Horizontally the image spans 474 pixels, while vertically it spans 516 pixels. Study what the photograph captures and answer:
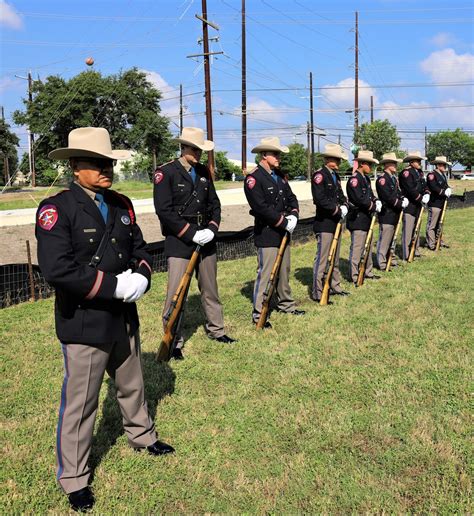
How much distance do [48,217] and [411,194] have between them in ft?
28.9

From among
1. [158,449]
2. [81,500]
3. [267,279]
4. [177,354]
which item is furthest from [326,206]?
[81,500]

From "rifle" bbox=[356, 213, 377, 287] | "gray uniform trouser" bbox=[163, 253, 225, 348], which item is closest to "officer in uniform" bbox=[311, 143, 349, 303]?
"rifle" bbox=[356, 213, 377, 287]

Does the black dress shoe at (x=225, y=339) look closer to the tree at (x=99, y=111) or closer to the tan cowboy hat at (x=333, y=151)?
the tan cowboy hat at (x=333, y=151)

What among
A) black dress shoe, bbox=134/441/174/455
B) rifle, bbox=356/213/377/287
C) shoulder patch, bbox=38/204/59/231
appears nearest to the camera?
shoulder patch, bbox=38/204/59/231

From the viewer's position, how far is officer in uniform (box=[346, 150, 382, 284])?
27.5ft

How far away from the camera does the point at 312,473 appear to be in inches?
126

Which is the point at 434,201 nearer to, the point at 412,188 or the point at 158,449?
the point at 412,188

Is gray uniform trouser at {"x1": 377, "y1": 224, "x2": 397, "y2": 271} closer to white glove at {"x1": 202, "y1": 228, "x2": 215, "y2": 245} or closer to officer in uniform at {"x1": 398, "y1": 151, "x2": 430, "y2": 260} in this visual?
officer in uniform at {"x1": 398, "y1": 151, "x2": 430, "y2": 260}

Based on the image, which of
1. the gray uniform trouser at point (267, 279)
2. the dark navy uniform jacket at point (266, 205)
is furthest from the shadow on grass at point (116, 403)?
the dark navy uniform jacket at point (266, 205)

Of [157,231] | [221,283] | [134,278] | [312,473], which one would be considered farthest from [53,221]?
[157,231]

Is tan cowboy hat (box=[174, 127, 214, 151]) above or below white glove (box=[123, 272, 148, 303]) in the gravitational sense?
above

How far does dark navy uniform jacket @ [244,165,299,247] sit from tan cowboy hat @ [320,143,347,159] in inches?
52.6

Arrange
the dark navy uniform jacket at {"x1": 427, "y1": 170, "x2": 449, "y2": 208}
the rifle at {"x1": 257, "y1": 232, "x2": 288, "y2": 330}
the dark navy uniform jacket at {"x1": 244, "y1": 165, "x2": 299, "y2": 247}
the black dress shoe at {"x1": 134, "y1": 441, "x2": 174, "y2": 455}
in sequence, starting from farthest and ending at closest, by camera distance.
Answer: the dark navy uniform jacket at {"x1": 427, "y1": 170, "x2": 449, "y2": 208} → the dark navy uniform jacket at {"x1": 244, "y1": 165, "x2": 299, "y2": 247} → the rifle at {"x1": 257, "y1": 232, "x2": 288, "y2": 330} → the black dress shoe at {"x1": 134, "y1": 441, "x2": 174, "y2": 455}

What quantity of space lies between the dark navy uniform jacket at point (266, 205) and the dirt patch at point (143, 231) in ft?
16.5
